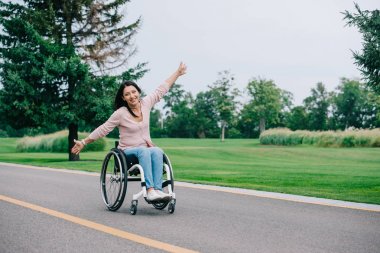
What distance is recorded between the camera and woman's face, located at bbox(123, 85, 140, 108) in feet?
21.7

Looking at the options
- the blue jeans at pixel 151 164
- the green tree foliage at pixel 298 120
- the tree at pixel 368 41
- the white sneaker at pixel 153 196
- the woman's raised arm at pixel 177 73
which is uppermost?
the green tree foliage at pixel 298 120

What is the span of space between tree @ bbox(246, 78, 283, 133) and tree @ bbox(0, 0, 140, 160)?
48.4 metres

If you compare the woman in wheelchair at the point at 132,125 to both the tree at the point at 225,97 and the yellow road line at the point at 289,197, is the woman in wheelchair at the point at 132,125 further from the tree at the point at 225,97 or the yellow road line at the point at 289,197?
the tree at the point at 225,97

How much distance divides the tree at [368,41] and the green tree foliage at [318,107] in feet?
243

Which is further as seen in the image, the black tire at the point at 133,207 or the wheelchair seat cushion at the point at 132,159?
the wheelchair seat cushion at the point at 132,159

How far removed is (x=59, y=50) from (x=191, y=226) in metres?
18.0

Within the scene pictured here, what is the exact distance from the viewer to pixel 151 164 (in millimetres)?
6148

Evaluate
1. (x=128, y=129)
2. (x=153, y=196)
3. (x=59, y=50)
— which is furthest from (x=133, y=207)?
(x=59, y=50)

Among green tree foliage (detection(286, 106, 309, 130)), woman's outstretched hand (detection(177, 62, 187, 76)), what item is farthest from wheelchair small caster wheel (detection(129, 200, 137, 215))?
green tree foliage (detection(286, 106, 309, 130))

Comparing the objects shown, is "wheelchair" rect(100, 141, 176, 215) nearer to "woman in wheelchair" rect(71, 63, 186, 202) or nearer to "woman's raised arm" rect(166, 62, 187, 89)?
"woman in wheelchair" rect(71, 63, 186, 202)

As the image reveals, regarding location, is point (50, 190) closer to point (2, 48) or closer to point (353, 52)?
point (353, 52)

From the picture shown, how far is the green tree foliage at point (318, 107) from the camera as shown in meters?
81.9

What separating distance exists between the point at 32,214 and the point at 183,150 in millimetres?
27157

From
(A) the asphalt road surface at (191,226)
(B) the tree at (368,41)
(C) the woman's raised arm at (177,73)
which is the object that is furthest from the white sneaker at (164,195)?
(B) the tree at (368,41)
